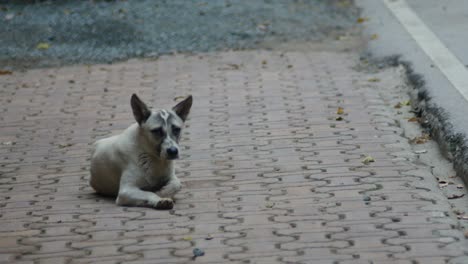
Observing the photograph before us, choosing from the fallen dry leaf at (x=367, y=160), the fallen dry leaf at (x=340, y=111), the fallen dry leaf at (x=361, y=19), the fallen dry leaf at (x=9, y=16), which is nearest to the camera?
the fallen dry leaf at (x=367, y=160)

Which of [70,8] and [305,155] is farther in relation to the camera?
[70,8]

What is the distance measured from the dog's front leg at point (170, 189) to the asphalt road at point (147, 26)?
6566 mm

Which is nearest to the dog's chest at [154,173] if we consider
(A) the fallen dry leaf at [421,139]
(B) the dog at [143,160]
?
(B) the dog at [143,160]

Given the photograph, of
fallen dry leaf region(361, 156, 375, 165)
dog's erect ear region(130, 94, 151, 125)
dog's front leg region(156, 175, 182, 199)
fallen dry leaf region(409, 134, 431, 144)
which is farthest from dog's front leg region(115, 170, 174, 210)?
fallen dry leaf region(409, 134, 431, 144)

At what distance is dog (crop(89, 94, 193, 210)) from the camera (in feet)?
24.5

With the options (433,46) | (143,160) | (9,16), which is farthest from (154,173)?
(9,16)

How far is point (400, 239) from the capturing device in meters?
6.39

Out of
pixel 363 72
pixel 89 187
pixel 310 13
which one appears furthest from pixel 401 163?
pixel 310 13

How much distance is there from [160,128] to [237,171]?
1296 mm

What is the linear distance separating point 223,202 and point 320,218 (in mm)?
953

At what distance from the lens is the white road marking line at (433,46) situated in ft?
35.2

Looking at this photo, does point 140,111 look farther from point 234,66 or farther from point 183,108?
point 234,66

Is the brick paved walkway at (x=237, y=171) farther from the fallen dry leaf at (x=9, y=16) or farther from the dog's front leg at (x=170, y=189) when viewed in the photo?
the fallen dry leaf at (x=9, y=16)

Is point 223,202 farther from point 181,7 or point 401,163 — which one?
point 181,7
